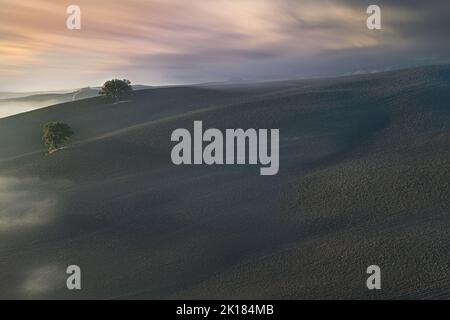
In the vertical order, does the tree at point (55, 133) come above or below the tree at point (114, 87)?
below

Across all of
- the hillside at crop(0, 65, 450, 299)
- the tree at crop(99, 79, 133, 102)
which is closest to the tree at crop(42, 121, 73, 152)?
the hillside at crop(0, 65, 450, 299)

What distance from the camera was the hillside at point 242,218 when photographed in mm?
27406

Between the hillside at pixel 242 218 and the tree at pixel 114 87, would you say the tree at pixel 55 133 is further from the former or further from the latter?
the tree at pixel 114 87

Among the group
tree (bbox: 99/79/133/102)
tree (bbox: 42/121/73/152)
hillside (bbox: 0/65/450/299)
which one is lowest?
hillside (bbox: 0/65/450/299)

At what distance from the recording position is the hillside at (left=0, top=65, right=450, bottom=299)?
27406mm

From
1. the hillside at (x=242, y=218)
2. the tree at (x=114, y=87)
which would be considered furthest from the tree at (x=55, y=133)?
the tree at (x=114, y=87)

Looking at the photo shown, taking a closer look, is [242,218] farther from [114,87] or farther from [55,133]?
[114,87]

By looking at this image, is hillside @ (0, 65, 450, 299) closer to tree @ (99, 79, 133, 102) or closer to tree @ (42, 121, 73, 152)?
tree @ (42, 121, 73, 152)

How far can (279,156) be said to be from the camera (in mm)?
54000
